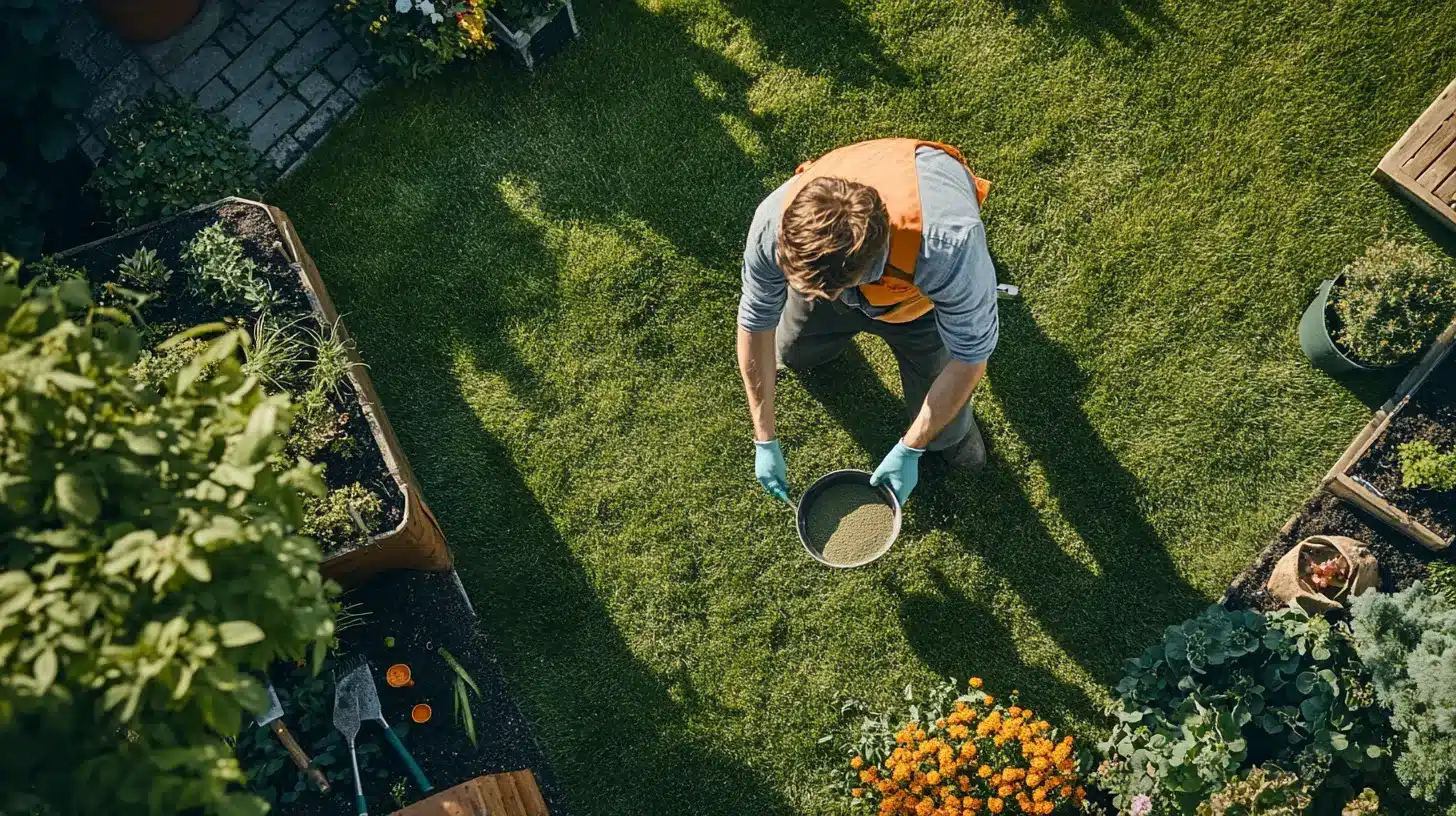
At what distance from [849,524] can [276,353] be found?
2359 millimetres

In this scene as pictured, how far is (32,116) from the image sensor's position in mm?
4223

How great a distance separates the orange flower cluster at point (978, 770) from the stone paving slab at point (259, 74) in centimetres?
389

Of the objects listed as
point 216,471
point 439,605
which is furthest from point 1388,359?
point 216,471

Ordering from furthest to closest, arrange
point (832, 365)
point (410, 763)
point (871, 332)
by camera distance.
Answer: point (832, 365) → point (871, 332) → point (410, 763)

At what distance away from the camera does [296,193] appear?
4.84 metres

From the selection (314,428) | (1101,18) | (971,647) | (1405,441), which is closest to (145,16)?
(314,428)

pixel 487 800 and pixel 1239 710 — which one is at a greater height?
pixel 1239 710

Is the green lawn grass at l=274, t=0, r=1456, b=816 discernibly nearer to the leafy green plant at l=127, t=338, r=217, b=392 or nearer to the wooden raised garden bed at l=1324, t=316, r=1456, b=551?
the wooden raised garden bed at l=1324, t=316, r=1456, b=551

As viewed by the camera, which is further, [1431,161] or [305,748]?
[1431,161]

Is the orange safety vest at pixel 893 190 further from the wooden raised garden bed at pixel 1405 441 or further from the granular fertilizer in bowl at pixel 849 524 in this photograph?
the wooden raised garden bed at pixel 1405 441

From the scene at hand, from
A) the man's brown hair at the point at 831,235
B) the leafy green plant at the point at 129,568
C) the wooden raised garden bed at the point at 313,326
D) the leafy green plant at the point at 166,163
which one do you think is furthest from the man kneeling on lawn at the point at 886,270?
the leafy green plant at the point at 166,163

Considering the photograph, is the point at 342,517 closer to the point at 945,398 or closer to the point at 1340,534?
the point at 945,398

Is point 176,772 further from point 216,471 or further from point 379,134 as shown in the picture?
point 379,134

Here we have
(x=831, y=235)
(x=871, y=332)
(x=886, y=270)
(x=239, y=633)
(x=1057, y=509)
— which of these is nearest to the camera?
(x=239, y=633)
